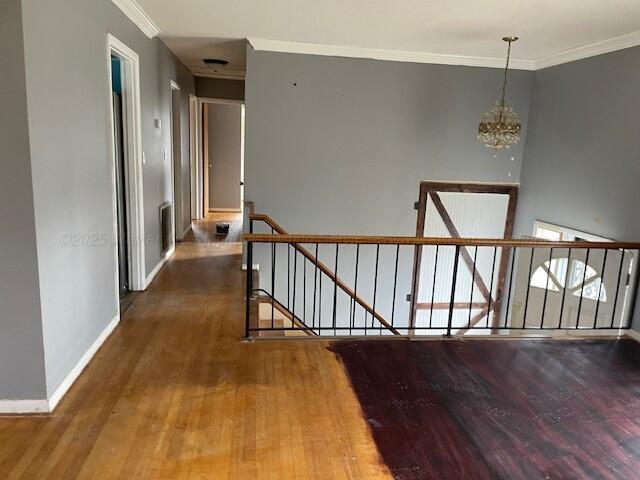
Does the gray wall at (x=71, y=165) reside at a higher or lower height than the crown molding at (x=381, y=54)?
lower

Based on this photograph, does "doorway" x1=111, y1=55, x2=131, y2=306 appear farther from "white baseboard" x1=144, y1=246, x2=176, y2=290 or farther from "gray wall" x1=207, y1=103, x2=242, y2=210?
"gray wall" x1=207, y1=103, x2=242, y2=210

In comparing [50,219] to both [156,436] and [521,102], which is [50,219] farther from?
[521,102]

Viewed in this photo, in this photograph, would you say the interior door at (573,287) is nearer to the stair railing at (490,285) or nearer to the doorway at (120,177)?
the stair railing at (490,285)

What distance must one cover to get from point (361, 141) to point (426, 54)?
1.18 metres

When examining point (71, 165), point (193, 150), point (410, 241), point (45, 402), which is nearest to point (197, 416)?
point (45, 402)

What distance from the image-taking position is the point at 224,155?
29.4ft

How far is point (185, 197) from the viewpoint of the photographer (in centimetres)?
686

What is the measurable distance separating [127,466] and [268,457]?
65 centimetres

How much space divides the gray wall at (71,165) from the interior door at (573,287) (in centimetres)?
356

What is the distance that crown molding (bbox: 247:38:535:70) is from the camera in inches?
187

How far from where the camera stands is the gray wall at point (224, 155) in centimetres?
884

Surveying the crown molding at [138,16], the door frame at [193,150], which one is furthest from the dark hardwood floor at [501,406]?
the door frame at [193,150]

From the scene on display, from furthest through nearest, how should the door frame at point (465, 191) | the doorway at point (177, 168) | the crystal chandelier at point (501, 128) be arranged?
the doorway at point (177, 168)
the door frame at point (465, 191)
the crystal chandelier at point (501, 128)

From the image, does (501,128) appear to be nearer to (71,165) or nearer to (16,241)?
(71,165)
